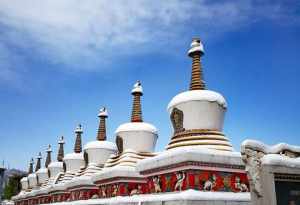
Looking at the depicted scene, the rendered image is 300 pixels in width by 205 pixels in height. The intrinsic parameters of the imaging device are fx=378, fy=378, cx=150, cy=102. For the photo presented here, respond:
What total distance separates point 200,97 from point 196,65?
228 centimetres

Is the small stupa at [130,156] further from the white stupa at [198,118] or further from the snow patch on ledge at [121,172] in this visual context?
the white stupa at [198,118]

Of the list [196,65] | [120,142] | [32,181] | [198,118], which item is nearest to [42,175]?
[32,181]

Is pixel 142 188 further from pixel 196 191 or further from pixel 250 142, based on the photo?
pixel 250 142

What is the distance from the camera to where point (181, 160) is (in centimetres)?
1357

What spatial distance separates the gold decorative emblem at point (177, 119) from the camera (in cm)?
1636

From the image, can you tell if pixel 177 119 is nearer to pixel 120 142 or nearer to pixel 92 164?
pixel 120 142

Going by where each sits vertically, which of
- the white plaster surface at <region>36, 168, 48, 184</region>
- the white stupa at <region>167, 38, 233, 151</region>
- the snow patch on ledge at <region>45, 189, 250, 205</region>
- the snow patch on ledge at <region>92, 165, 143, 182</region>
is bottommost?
the snow patch on ledge at <region>45, 189, 250, 205</region>

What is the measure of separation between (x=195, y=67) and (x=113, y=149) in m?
10.5

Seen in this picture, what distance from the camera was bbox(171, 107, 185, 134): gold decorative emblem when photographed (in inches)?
644

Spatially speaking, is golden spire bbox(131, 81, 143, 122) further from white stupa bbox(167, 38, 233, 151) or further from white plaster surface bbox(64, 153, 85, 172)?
white plaster surface bbox(64, 153, 85, 172)

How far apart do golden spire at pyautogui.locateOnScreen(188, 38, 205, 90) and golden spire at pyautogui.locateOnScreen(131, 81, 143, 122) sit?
18.4ft

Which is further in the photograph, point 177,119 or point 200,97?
point 177,119

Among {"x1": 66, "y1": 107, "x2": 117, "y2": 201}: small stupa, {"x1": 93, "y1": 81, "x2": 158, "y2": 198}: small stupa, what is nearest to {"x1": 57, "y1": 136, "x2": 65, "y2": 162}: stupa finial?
{"x1": 66, "y1": 107, "x2": 117, "y2": 201}: small stupa

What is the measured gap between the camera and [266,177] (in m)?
9.21
